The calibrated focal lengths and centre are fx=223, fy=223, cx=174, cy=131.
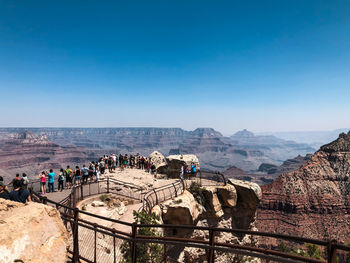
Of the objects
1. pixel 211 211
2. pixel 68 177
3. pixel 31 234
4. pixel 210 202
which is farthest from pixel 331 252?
pixel 68 177

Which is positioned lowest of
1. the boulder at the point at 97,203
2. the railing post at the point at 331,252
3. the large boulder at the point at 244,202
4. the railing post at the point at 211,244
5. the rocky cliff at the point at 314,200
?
the rocky cliff at the point at 314,200

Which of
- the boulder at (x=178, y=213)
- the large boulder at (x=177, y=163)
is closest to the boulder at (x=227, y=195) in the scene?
the boulder at (x=178, y=213)

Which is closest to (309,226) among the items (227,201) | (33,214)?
(227,201)

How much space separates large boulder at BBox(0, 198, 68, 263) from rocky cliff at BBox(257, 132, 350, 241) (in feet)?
289

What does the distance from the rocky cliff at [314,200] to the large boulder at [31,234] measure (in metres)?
88.1

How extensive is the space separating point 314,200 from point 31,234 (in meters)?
109

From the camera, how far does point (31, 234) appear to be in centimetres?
466

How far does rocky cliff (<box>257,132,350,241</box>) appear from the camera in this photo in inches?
3151

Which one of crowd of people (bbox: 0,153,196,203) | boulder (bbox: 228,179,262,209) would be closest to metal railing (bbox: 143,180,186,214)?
crowd of people (bbox: 0,153,196,203)

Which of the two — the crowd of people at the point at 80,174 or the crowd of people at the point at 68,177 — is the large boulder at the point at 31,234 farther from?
the crowd of people at the point at 80,174

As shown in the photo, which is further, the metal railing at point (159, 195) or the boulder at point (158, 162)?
the boulder at point (158, 162)

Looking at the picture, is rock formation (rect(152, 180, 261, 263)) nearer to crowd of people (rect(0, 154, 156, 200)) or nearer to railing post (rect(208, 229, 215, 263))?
crowd of people (rect(0, 154, 156, 200))

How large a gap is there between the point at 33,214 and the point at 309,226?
98.3 metres

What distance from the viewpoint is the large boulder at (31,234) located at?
426 centimetres
